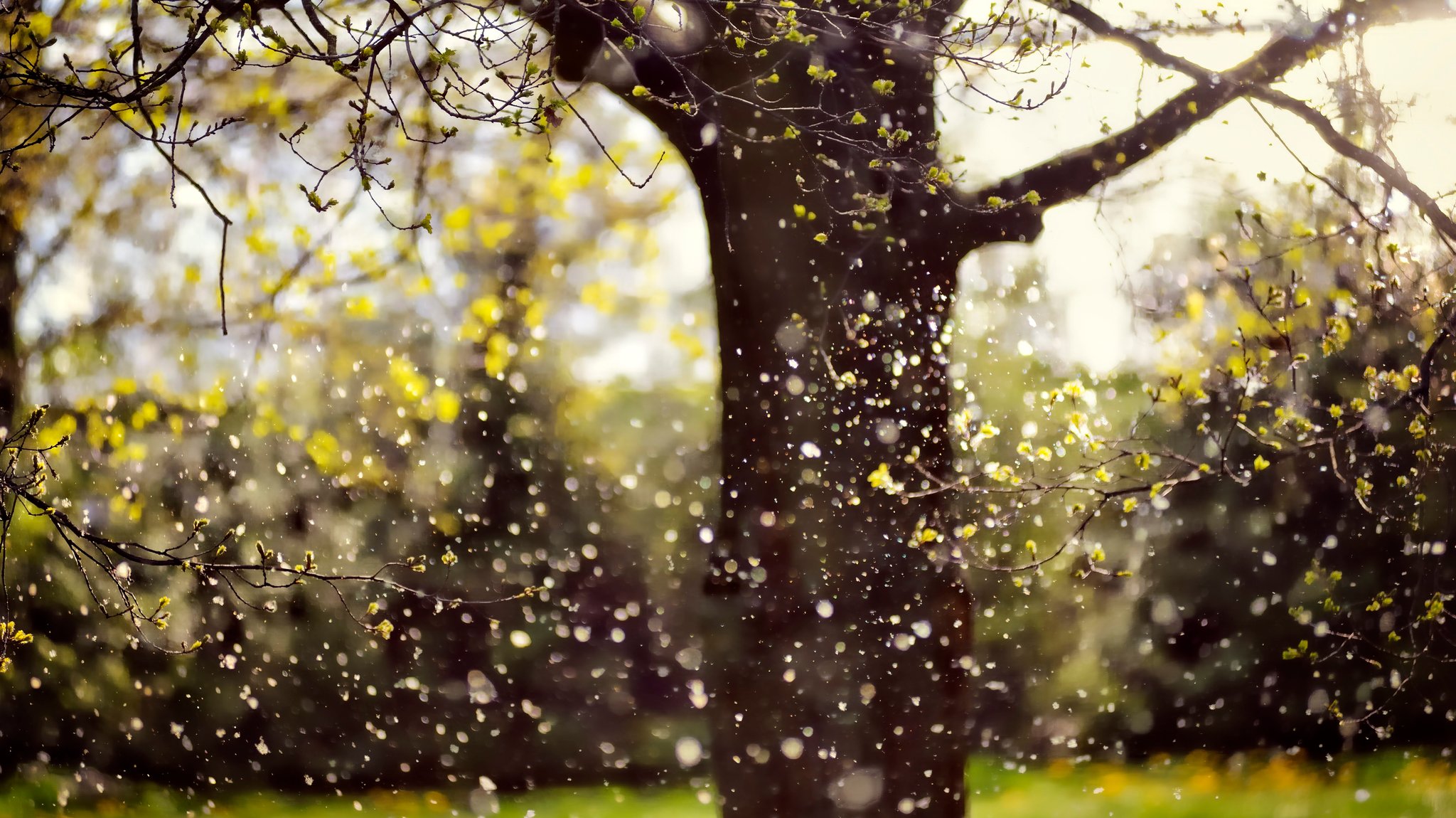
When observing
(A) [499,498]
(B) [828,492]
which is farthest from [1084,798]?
(A) [499,498]

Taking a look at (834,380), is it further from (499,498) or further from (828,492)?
(499,498)

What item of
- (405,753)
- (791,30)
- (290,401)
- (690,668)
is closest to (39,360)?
(290,401)

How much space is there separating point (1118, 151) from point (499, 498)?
3.93 m

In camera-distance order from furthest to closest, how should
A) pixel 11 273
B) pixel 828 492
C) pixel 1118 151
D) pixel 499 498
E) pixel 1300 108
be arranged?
1. pixel 499 498
2. pixel 11 273
3. pixel 1300 108
4. pixel 1118 151
5. pixel 828 492

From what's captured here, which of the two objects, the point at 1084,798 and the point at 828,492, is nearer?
the point at 828,492

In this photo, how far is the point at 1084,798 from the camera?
5.75m

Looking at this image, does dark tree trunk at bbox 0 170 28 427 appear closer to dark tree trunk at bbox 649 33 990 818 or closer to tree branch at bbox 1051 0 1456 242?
dark tree trunk at bbox 649 33 990 818

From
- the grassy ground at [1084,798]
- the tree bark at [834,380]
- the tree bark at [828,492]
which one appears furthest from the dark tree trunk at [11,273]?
the tree bark at [828,492]

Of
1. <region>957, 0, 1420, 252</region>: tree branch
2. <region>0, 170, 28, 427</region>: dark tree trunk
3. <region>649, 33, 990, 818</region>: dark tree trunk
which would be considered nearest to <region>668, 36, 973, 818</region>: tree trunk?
<region>649, 33, 990, 818</region>: dark tree trunk

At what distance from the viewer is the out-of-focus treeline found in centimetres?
507

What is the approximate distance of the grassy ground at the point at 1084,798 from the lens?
5.46 meters

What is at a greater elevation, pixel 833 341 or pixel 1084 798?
pixel 833 341

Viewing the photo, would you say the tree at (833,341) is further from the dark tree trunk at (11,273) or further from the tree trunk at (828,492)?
the dark tree trunk at (11,273)

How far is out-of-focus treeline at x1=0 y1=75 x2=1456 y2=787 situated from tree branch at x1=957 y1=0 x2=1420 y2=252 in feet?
4.38
